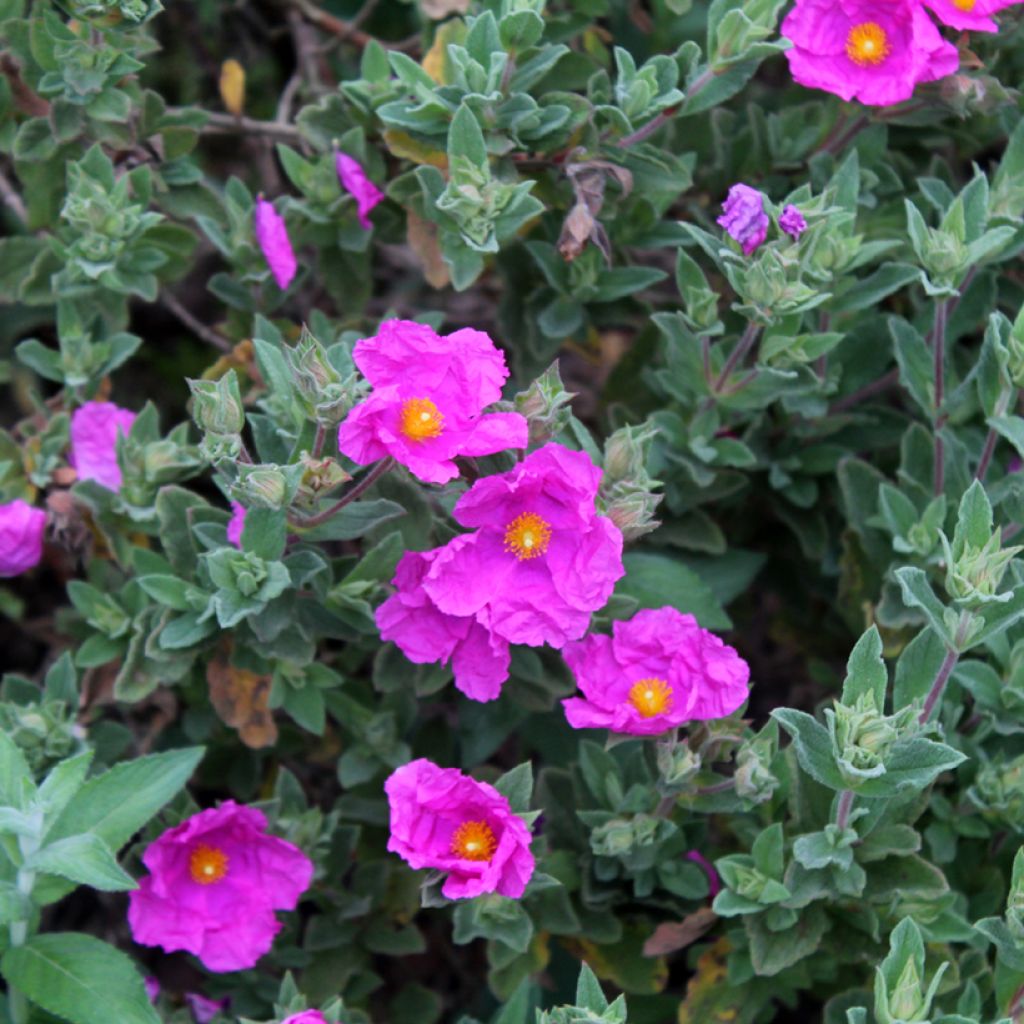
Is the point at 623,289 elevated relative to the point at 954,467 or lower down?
elevated

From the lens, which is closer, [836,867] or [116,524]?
[836,867]

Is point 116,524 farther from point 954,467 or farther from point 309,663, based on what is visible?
point 954,467

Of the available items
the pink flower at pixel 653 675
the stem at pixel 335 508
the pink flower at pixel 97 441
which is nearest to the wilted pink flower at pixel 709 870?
the pink flower at pixel 653 675

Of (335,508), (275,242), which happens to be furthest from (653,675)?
(275,242)

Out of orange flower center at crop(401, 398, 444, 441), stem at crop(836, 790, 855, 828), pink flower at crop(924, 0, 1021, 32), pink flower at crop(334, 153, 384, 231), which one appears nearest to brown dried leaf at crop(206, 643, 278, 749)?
orange flower center at crop(401, 398, 444, 441)

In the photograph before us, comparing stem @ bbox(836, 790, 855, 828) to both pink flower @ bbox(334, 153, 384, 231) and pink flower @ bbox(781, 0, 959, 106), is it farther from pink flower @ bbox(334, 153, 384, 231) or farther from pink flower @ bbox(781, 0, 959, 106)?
pink flower @ bbox(334, 153, 384, 231)

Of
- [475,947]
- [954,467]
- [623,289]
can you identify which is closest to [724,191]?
[623,289]

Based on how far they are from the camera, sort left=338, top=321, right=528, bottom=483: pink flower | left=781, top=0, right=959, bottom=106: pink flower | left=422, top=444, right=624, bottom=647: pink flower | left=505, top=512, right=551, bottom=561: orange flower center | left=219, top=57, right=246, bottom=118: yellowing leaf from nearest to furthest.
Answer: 1. left=338, top=321, right=528, bottom=483: pink flower
2. left=422, top=444, right=624, bottom=647: pink flower
3. left=505, top=512, right=551, bottom=561: orange flower center
4. left=781, top=0, right=959, bottom=106: pink flower
5. left=219, top=57, right=246, bottom=118: yellowing leaf

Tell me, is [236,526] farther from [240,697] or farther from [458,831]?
[458,831]
